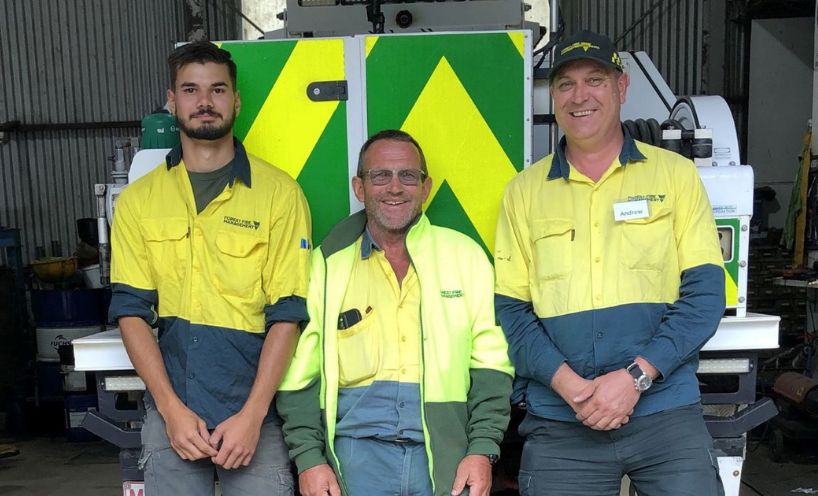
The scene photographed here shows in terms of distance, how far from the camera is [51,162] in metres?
6.98

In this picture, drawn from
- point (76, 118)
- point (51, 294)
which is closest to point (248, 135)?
point (51, 294)

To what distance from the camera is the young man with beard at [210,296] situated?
6.32 ft

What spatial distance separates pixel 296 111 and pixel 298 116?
16 millimetres

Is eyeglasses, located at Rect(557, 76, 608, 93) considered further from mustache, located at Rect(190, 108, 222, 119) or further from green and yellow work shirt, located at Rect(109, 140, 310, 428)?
mustache, located at Rect(190, 108, 222, 119)

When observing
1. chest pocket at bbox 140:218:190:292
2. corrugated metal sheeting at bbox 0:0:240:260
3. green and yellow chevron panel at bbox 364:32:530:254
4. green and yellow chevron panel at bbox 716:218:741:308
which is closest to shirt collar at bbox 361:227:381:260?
green and yellow chevron panel at bbox 364:32:530:254

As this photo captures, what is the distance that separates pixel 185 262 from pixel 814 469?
13.1 ft

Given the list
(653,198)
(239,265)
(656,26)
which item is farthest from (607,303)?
(656,26)

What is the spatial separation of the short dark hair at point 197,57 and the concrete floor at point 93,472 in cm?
308

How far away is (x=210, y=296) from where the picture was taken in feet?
6.40

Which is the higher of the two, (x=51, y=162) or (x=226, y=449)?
(x=51, y=162)

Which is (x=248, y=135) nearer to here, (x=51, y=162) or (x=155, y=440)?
(x=155, y=440)

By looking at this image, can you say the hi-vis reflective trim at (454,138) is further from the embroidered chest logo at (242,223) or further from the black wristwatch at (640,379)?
the black wristwatch at (640,379)

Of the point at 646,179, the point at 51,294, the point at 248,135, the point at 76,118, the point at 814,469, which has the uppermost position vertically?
the point at 76,118

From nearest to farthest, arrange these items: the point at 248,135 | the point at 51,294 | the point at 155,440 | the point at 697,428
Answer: the point at 697,428, the point at 155,440, the point at 248,135, the point at 51,294
